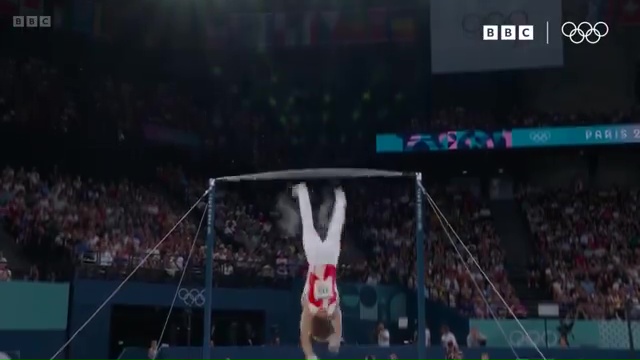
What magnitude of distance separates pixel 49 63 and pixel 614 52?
1870 cm

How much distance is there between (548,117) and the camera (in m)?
26.1

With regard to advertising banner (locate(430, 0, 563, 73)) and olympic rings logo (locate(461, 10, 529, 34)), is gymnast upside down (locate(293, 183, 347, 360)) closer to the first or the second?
advertising banner (locate(430, 0, 563, 73))

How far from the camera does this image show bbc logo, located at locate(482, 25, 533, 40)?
75.3ft

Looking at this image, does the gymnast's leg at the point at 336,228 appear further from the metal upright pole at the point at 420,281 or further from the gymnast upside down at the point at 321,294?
the metal upright pole at the point at 420,281

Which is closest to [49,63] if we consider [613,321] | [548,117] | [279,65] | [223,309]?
[279,65]

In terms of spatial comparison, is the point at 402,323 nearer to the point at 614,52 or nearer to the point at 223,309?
the point at 223,309

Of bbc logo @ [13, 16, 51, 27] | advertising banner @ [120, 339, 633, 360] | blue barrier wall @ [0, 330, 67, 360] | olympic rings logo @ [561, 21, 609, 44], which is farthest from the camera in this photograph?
olympic rings logo @ [561, 21, 609, 44]

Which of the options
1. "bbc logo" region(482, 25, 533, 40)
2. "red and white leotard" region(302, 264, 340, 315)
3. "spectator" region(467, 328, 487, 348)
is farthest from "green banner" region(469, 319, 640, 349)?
"bbc logo" region(482, 25, 533, 40)

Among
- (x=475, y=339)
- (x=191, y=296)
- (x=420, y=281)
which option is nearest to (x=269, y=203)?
(x=191, y=296)

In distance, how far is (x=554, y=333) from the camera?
61.2 ft

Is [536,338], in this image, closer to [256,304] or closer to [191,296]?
[256,304]

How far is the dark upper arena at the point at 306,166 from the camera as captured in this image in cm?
1934

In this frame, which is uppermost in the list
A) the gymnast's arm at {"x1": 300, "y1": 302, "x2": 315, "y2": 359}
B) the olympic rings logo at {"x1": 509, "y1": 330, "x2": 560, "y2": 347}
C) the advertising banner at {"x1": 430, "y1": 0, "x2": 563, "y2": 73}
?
the advertising banner at {"x1": 430, "y1": 0, "x2": 563, "y2": 73}

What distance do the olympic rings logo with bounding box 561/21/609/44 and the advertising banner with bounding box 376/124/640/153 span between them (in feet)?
10.3
